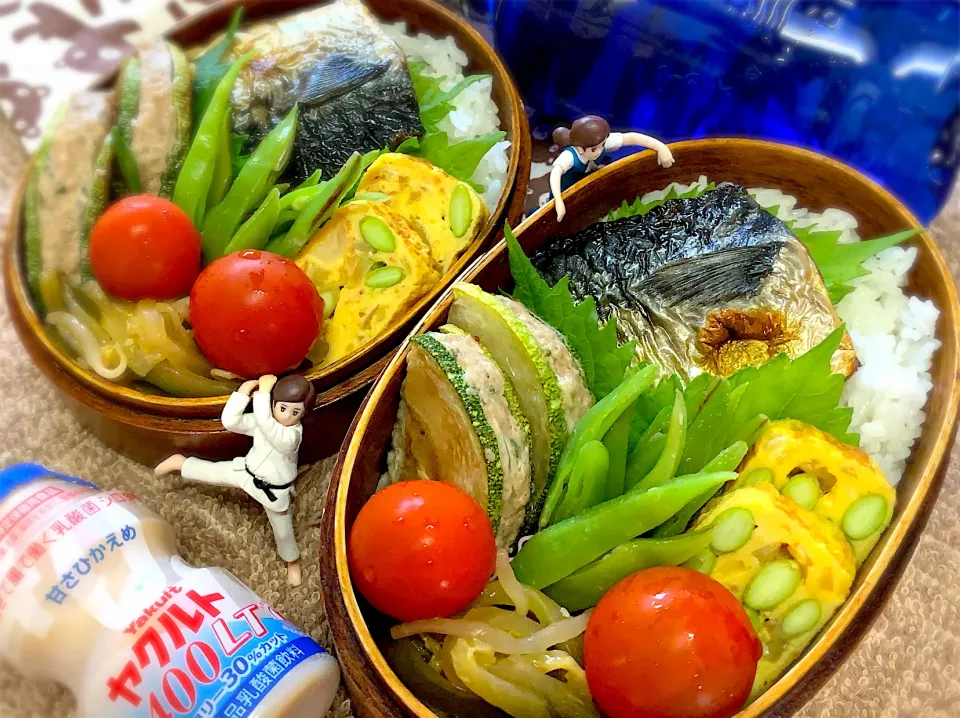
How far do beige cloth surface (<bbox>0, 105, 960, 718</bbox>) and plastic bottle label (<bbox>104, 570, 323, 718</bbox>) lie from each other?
0.98 ft

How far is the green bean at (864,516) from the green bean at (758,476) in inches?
5.2

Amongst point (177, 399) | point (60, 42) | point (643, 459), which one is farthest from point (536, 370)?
point (60, 42)

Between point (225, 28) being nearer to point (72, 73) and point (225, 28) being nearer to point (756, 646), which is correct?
point (72, 73)

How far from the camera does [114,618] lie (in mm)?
1078

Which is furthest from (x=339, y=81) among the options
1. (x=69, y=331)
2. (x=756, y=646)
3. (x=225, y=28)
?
(x=756, y=646)

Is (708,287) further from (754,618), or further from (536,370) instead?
(754,618)

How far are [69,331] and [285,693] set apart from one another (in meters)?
0.85

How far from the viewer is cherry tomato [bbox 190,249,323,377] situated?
1279 mm

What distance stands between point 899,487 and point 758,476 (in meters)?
0.38

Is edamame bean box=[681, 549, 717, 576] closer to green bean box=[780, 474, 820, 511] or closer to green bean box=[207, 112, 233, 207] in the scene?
green bean box=[780, 474, 820, 511]

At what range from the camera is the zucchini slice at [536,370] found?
47.6 inches

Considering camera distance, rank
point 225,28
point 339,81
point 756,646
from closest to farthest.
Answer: point 756,646, point 339,81, point 225,28

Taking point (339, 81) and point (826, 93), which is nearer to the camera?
point (339, 81)

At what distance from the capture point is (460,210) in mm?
1548
